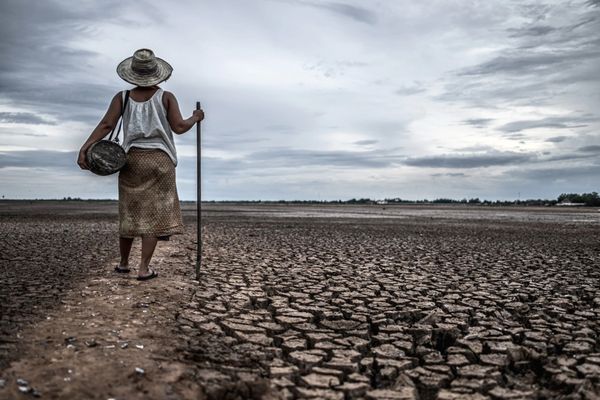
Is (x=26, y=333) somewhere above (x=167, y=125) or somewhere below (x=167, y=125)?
below

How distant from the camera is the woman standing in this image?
12.4ft

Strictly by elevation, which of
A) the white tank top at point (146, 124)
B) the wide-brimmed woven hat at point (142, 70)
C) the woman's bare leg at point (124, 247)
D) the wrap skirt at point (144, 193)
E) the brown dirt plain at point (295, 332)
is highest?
the wide-brimmed woven hat at point (142, 70)

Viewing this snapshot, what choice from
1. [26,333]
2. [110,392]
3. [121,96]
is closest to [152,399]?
[110,392]

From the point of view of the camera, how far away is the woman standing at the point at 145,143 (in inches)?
149

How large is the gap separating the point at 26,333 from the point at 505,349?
2551mm

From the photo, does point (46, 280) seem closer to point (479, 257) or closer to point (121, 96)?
point (121, 96)

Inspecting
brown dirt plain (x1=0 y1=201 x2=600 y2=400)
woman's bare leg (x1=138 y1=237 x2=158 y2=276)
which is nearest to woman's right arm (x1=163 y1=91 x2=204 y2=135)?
woman's bare leg (x1=138 y1=237 x2=158 y2=276)

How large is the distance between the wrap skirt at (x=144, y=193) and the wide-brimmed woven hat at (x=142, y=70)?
54 centimetres

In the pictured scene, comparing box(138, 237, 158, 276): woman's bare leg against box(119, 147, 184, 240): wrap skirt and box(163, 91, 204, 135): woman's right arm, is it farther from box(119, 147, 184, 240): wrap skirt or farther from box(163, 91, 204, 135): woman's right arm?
box(163, 91, 204, 135): woman's right arm

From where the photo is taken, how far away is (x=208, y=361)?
7.57 feet

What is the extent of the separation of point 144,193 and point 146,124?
0.55 meters

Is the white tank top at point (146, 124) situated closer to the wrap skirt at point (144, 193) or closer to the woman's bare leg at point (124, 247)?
the wrap skirt at point (144, 193)

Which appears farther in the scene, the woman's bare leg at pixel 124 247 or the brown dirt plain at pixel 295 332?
the woman's bare leg at pixel 124 247

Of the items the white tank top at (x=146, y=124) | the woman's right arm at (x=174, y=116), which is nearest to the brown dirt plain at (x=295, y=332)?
the white tank top at (x=146, y=124)
